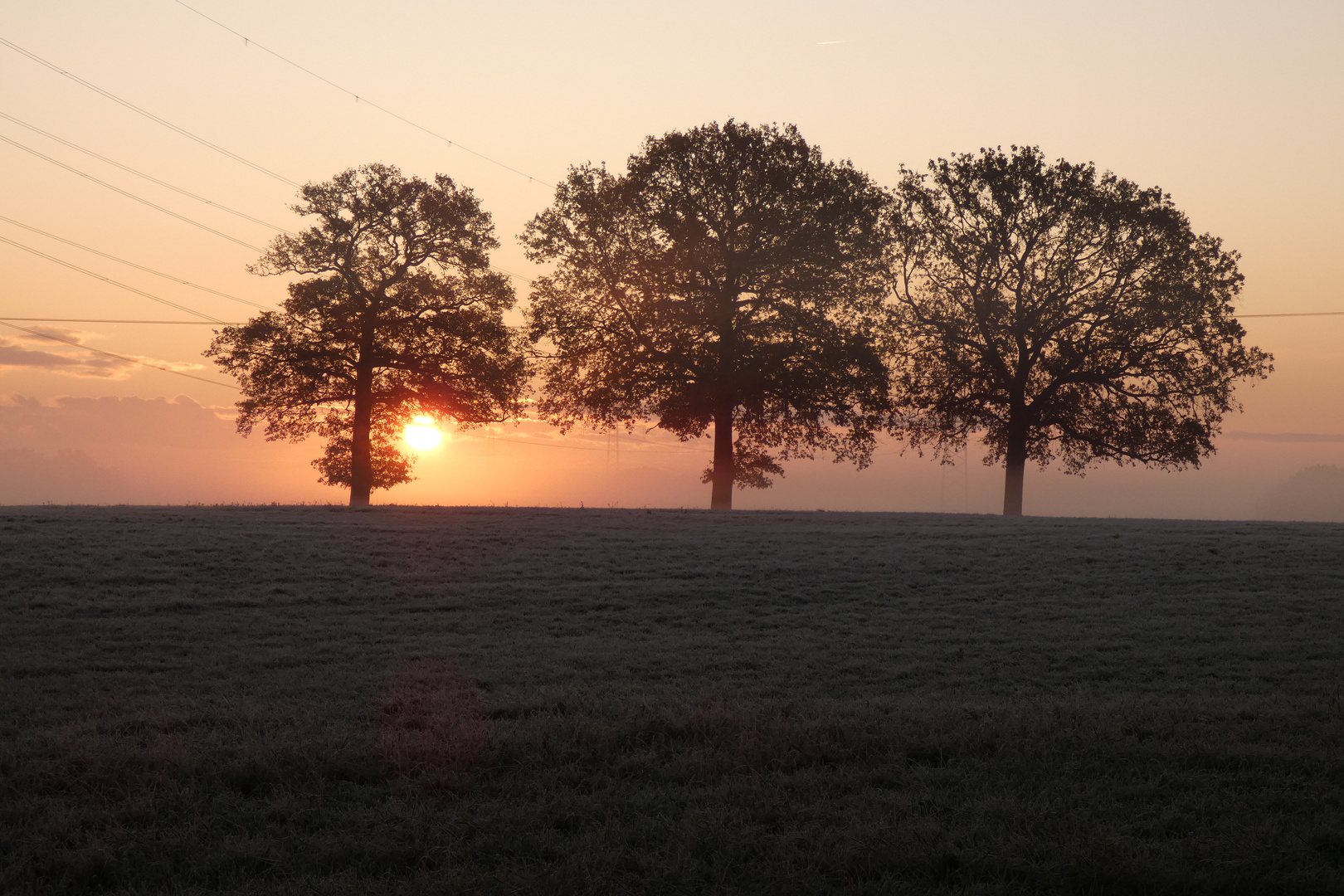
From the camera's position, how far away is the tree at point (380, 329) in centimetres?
3828

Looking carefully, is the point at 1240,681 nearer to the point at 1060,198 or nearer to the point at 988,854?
the point at 988,854

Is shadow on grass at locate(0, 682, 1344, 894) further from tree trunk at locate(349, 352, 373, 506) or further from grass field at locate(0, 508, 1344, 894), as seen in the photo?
tree trunk at locate(349, 352, 373, 506)

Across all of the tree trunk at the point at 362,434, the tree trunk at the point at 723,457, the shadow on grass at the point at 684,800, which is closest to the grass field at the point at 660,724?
the shadow on grass at the point at 684,800

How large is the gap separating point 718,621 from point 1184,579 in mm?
9951

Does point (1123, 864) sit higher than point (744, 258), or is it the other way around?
point (744, 258)

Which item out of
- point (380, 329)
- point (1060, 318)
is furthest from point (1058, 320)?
point (380, 329)

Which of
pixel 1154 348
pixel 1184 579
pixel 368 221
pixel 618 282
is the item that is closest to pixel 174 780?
pixel 1184 579

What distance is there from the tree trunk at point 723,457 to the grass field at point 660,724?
16841 millimetres

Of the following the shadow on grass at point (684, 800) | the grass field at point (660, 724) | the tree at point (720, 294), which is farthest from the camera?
the tree at point (720, 294)

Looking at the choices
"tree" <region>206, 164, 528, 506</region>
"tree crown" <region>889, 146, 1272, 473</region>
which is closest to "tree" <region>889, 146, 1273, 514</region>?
"tree crown" <region>889, 146, 1272, 473</region>

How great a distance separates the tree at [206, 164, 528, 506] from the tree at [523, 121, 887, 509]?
2.63 meters

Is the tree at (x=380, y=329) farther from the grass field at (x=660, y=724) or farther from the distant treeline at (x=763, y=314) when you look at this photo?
the grass field at (x=660, y=724)

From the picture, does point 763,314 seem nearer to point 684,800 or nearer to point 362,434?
point 362,434

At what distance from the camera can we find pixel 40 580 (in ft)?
57.6
